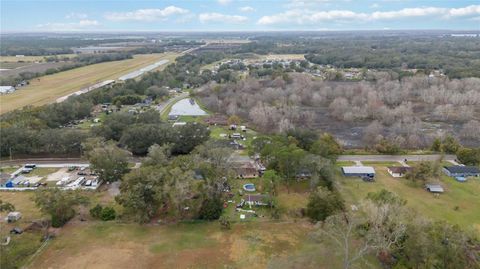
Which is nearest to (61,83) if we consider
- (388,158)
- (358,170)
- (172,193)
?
(172,193)

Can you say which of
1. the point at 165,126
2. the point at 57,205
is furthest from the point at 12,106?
the point at 57,205

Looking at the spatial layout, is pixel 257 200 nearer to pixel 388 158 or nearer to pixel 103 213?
pixel 103 213

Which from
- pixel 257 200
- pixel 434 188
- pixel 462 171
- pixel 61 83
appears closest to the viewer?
pixel 257 200

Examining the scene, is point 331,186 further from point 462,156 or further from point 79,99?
point 79,99

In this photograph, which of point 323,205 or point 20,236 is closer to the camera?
point 20,236

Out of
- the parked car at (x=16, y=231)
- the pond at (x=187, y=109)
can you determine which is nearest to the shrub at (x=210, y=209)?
the parked car at (x=16, y=231)

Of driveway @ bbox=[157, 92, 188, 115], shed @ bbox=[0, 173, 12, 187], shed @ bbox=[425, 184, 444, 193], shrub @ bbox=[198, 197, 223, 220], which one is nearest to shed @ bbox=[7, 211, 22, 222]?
shed @ bbox=[0, 173, 12, 187]
